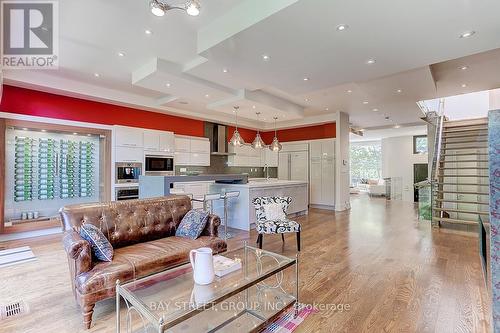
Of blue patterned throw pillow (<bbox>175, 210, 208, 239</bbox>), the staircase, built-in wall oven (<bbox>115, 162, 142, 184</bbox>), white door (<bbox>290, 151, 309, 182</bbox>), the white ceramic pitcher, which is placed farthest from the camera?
white door (<bbox>290, 151, 309, 182</bbox>)

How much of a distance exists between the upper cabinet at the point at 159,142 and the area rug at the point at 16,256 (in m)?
2.87

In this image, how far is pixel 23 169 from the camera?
465 centimetres

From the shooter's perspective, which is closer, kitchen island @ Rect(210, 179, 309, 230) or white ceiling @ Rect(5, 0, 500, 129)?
white ceiling @ Rect(5, 0, 500, 129)

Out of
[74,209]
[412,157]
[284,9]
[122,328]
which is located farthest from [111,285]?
[412,157]

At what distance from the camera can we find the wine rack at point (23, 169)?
459 cm

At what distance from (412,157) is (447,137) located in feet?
18.6

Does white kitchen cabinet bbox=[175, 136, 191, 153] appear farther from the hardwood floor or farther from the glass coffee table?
the glass coffee table

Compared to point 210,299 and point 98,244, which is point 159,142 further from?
point 210,299

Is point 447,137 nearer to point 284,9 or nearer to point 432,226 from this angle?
point 432,226

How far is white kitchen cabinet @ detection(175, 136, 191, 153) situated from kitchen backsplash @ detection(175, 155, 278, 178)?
20.3 inches

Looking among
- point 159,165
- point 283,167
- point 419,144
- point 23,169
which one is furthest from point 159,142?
point 419,144

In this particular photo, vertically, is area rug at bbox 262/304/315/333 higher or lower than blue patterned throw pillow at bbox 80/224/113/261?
lower

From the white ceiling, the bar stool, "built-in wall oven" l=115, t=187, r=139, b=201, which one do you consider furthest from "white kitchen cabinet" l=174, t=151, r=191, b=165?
the bar stool

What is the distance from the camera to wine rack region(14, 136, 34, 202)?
459cm
